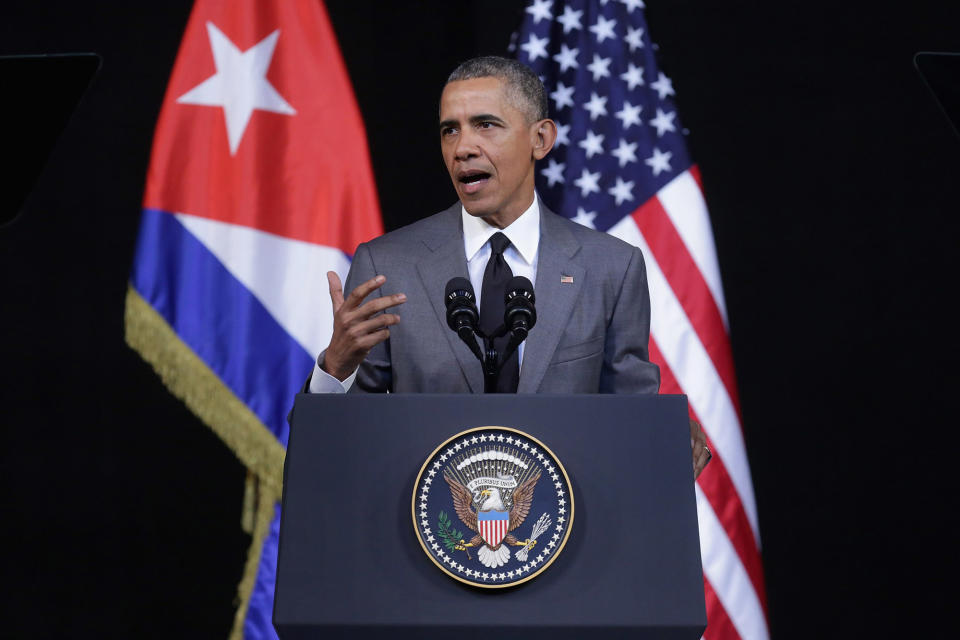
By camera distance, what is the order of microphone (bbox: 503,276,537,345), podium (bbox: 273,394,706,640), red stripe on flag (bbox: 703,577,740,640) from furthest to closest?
red stripe on flag (bbox: 703,577,740,640)
microphone (bbox: 503,276,537,345)
podium (bbox: 273,394,706,640)

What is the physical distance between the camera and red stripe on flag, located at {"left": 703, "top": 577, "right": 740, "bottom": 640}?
2998mm

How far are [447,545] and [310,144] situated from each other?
2132 millimetres

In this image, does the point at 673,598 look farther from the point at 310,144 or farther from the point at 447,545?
the point at 310,144

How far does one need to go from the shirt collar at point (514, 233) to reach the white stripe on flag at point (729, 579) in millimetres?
1263

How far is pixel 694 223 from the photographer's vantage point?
127 inches

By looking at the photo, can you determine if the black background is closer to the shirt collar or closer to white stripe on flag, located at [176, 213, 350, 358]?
white stripe on flag, located at [176, 213, 350, 358]

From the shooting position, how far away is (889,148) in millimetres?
3547

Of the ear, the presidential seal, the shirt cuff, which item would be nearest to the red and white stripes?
the ear

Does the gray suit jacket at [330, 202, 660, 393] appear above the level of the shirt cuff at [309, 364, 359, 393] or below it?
above

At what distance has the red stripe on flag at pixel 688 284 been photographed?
3156 mm

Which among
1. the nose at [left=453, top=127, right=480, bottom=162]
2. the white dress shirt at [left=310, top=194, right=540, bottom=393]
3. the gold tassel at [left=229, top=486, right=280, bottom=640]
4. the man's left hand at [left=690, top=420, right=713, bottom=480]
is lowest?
the gold tassel at [left=229, top=486, right=280, bottom=640]

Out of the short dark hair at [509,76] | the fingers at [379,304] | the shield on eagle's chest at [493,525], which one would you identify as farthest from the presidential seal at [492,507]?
the short dark hair at [509,76]

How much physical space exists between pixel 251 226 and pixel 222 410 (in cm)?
57

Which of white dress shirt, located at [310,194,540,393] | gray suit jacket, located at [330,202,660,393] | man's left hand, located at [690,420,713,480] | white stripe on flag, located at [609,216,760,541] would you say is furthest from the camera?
white stripe on flag, located at [609,216,760,541]
